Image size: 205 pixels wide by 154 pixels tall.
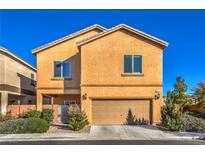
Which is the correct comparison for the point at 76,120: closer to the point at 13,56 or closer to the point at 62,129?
the point at 62,129

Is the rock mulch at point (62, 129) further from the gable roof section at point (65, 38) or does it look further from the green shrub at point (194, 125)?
the gable roof section at point (65, 38)

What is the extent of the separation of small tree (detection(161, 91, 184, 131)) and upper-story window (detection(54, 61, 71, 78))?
9.41 metres

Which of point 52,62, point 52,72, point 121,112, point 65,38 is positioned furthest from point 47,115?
point 65,38

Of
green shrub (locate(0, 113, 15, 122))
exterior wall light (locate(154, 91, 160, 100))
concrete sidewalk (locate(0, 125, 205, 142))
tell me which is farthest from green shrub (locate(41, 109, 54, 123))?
exterior wall light (locate(154, 91, 160, 100))

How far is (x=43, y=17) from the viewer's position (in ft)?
67.5

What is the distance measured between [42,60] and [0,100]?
5062mm

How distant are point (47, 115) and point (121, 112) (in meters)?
6.00

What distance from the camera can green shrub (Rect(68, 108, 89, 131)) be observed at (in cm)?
1852

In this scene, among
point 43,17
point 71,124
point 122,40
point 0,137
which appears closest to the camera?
point 0,137

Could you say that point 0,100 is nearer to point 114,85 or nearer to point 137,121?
point 114,85

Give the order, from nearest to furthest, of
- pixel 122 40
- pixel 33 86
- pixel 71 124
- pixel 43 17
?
pixel 71 124 → pixel 43 17 → pixel 122 40 → pixel 33 86

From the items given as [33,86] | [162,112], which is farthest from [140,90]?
[33,86]

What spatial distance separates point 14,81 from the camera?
2602cm

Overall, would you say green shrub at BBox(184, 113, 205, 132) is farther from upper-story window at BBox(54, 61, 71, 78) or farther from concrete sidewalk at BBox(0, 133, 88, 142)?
upper-story window at BBox(54, 61, 71, 78)
